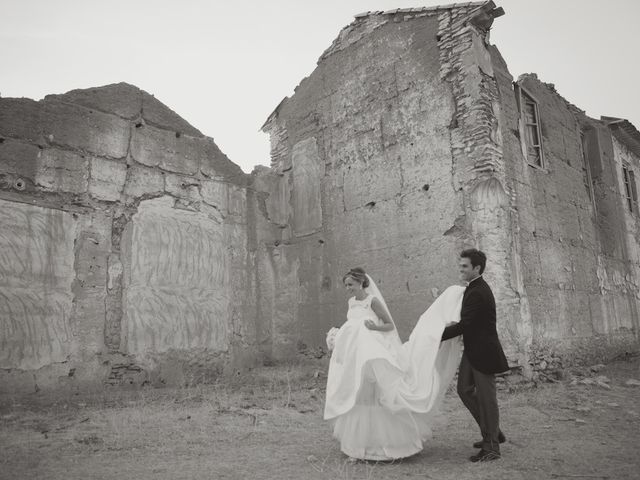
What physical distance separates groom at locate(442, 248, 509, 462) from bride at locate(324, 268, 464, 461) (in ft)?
0.44

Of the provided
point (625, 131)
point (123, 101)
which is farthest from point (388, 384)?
point (625, 131)

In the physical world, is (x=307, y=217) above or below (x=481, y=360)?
above

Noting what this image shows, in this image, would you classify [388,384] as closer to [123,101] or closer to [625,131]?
[123,101]

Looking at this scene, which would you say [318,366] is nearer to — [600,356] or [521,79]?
[600,356]

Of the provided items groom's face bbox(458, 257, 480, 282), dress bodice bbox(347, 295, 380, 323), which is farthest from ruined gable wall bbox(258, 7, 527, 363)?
dress bodice bbox(347, 295, 380, 323)

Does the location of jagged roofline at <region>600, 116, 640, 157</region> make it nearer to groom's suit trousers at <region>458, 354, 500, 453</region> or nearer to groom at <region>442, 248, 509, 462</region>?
groom at <region>442, 248, 509, 462</region>

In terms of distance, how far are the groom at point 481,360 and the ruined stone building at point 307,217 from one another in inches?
145

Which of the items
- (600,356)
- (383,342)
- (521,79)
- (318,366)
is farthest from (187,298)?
(600,356)

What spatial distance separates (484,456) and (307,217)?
698cm

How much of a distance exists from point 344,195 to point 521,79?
12.6 feet

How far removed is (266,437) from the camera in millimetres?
4910

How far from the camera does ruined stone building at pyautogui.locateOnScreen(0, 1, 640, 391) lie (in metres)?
7.16

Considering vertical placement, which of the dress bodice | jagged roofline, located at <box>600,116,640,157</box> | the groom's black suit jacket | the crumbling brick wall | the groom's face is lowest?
the groom's black suit jacket

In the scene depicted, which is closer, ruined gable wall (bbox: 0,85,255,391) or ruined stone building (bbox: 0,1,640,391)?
ruined gable wall (bbox: 0,85,255,391)
